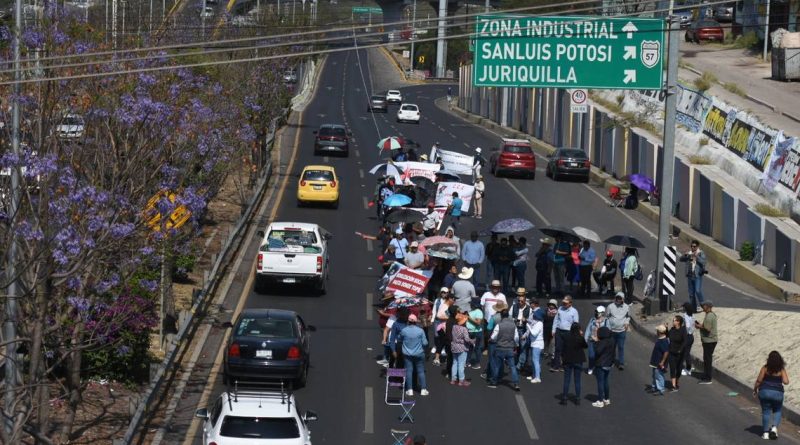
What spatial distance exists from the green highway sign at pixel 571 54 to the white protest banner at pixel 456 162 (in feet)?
60.6

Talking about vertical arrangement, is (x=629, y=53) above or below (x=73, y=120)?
above

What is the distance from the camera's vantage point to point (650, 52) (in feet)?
97.4

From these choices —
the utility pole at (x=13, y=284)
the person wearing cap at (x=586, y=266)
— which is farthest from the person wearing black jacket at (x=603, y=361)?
the utility pole at (x=13, y=284)

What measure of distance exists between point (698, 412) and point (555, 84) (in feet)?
31.6

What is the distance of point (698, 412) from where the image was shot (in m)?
22.8

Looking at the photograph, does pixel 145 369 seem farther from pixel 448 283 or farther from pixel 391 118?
pixel 391 118

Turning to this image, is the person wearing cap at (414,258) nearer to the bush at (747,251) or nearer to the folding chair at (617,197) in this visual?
the bush at (747,251)

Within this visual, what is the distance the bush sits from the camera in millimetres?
37969

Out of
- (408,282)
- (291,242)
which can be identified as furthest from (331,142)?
(408,282)

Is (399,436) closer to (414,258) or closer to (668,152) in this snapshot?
(414,258)

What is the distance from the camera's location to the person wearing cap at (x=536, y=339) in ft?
78.7

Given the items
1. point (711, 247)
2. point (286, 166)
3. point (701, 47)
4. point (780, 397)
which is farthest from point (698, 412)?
point (701, 47)

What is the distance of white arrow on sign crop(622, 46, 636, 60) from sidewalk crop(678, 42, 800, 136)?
1796 centimetres

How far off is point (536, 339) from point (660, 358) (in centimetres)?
233
